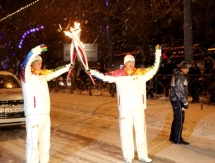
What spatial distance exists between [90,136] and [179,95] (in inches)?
103

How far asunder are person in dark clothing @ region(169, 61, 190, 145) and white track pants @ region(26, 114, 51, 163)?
118 inches

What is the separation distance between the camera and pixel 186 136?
7980 mm

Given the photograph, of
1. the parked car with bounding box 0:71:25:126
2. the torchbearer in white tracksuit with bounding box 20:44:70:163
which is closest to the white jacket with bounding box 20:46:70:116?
the torchbearer in white tracksuit with bounding box 20:44:70:163

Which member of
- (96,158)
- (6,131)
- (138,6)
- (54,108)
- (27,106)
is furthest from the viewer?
(138,6)

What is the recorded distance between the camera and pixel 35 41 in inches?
1283

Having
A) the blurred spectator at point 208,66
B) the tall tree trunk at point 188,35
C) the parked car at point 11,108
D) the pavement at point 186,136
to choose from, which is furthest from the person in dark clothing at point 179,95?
the blurred spectator at point 208,66

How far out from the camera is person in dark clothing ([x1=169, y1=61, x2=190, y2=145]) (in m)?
7.07

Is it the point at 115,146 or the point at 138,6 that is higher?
the point at 138,6

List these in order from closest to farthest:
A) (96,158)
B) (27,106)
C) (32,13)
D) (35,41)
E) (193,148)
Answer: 1. (27,106)
2. (96,158)
3. (193,148)
4. (32,13)
5. (35,41)

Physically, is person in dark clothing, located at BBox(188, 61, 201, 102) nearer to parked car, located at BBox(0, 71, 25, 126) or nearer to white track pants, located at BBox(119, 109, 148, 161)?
parked car, located at BBox(0, 71, 25, 126)

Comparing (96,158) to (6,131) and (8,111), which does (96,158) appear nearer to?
(8,111)

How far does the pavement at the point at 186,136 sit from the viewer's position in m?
6.22

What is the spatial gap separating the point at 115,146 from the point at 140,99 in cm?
194

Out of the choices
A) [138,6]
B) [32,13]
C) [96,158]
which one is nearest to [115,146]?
[96,158]
